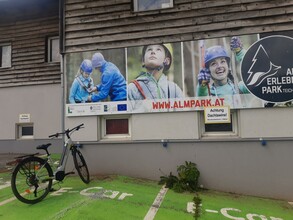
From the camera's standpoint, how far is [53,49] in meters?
10.9

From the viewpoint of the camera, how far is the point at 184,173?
554 centimetres

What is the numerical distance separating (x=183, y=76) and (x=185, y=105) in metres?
0.70

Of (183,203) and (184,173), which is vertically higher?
(184,173)

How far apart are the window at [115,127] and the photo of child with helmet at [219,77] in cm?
200

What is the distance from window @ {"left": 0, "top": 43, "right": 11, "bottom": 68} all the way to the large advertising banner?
6.26 m

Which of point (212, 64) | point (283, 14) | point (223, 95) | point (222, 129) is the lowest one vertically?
point (222, 129)

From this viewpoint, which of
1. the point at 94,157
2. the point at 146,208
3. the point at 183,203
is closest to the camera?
the point at 146,208

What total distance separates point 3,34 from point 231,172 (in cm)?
1105

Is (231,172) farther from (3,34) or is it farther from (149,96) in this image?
(3,34)

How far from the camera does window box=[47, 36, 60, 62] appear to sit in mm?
10766

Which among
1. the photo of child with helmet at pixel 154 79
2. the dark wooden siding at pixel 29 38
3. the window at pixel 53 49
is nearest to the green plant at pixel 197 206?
the photo of child with helmet at pixel 154 79

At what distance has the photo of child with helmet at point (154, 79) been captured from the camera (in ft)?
19.7

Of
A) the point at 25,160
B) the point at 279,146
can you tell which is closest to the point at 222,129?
the point at 279,146

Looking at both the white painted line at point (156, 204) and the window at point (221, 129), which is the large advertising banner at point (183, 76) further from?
the white painted line at point (156, 204)
